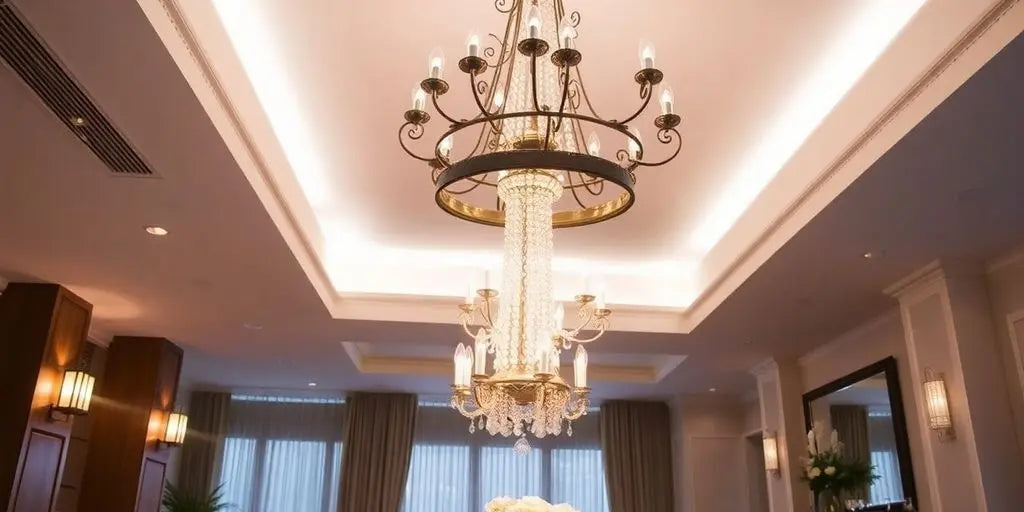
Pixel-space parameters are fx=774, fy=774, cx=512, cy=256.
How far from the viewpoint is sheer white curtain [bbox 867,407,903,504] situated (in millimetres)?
4992

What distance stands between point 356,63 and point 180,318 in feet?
10.5

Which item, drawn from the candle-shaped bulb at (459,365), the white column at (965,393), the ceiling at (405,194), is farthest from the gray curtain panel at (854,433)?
the candle-shaped bulb at (459,365)

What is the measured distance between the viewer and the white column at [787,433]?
6262 millimetres

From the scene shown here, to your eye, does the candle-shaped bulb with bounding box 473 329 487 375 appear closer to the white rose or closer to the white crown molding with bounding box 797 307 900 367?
the white rose

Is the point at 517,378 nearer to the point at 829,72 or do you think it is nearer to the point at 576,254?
the point at 829,72

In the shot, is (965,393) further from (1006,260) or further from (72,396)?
(72,396)

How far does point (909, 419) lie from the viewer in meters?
4.93

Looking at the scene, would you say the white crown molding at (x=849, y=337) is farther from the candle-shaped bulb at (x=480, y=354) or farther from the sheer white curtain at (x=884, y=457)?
the candle-shaped bulb at (x=480, y=354)

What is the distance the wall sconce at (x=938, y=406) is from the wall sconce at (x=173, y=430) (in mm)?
5454

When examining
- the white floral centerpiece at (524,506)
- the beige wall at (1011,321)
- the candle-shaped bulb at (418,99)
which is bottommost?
the white floral centerpiece at (524,506)

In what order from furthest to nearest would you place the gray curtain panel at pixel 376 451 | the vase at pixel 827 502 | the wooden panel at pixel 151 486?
the gray curtain panel at pixel 376 451 → the wooden panel at pixel 151 486 → the vase at pixel 827 502

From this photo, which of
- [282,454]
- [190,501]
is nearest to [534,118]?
[190,501]

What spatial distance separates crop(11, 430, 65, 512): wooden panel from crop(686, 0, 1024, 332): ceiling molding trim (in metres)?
4.45

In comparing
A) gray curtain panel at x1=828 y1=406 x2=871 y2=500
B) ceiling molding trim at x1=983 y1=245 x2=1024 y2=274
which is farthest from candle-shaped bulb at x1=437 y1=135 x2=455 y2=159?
gray curtain panel at x1=828 y1=406 x2=871 y2=500
